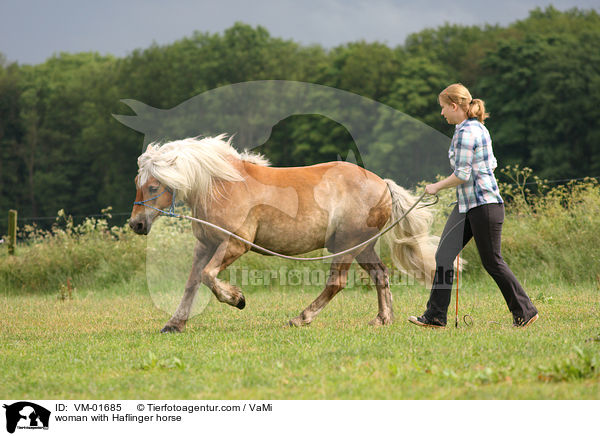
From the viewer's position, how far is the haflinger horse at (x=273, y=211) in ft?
23.8

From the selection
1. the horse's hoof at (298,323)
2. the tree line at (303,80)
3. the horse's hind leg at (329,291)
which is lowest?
the horse's hoof at (298,323)

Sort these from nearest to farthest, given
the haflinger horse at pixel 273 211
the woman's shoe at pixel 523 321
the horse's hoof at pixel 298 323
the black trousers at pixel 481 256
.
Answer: the black trousers at pixel 481 256 → the woman's shoe at pixel 523 321 → the haflinger horse at pixel 273 211 → the horse's hoof at pixel 298 323

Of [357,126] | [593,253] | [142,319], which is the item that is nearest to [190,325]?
[142,319]

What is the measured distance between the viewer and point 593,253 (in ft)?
37.0

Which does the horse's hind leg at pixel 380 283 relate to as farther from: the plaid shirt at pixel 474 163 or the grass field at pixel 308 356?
the plaid shirt at pixel 474 163

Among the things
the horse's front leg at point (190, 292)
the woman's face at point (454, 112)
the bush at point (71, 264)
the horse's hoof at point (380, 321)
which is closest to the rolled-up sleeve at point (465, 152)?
the woman's face at point (454, 112)

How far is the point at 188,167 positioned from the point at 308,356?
2.65 metres

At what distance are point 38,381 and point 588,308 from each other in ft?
20.6

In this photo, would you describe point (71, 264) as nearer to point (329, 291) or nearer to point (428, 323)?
point (329, 291)

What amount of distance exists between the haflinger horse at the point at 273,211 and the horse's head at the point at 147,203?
1cm

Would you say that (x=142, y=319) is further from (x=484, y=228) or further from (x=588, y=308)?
(x=588, y=308)
